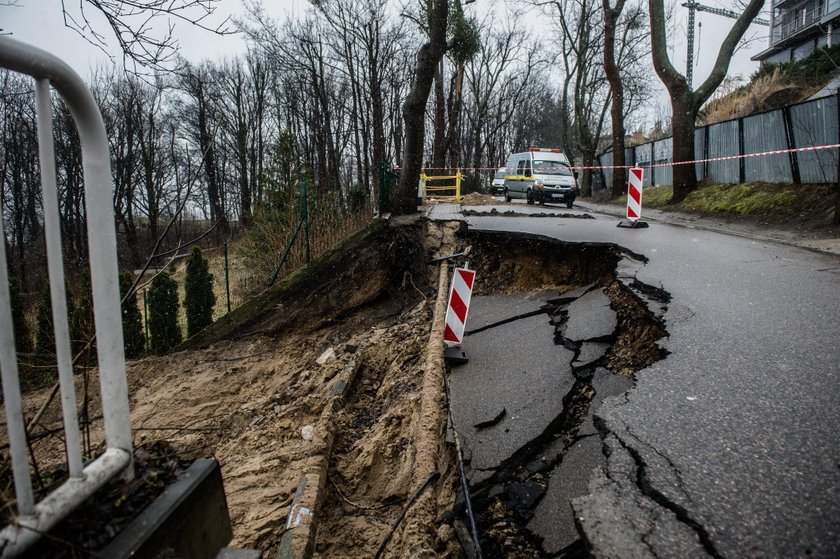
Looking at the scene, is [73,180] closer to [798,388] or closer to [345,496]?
[345,496]

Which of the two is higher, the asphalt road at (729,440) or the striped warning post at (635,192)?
the striped warning post at (635,192)

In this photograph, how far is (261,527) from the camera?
3.49 meters

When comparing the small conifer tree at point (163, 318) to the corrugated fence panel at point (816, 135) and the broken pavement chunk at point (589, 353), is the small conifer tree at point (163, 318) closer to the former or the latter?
the broken pavement chunk at point (589, 353)

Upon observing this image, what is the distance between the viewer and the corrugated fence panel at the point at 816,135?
11.1 metres

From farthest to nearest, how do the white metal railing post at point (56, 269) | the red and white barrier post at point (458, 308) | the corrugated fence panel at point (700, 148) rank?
the corrugated fence panel at point (700, 148) < the red and white barrier post at point (458, 308) < the white metal railing post at point (56, 269)

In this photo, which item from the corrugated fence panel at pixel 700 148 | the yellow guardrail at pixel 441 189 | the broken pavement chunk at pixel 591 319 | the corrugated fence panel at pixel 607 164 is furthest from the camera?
the corrugated fence panel at pixel 607 164

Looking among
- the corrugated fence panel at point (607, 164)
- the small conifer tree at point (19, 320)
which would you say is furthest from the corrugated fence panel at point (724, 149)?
the small conifer tree at point (19, 320)

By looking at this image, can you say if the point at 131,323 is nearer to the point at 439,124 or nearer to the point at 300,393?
the point at 300,393

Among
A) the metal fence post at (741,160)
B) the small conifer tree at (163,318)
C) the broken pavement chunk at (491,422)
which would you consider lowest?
the small conifer tree at (163,318)

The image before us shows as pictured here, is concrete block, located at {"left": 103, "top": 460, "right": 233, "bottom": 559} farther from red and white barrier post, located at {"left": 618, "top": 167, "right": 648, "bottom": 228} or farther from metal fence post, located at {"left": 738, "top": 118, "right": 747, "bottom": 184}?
metal fence post, located at {"left": 738, "top": 118, "right": 747, "bottom": 184}

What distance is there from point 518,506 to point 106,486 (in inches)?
81.7

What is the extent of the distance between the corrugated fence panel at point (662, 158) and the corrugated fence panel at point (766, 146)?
21.8 feet

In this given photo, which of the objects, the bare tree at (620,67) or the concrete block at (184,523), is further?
the bare tree at (620,67)

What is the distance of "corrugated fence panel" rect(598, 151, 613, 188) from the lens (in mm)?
30438
